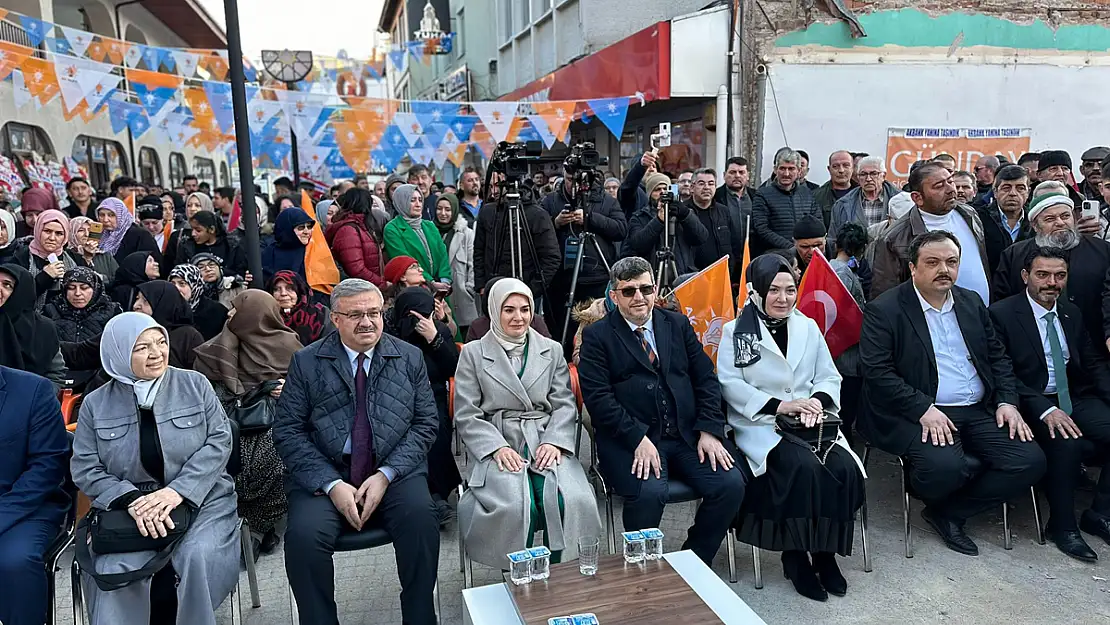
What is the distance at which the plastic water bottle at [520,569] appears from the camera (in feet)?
8.25

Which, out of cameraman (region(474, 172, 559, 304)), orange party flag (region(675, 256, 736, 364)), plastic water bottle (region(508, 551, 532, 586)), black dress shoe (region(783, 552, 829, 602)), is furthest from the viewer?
cameraman (region(474, 172, 559, 304))

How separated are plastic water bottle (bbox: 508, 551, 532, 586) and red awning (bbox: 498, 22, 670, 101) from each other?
23.5 ft

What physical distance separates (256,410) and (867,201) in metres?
4.35

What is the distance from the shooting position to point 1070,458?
356cm

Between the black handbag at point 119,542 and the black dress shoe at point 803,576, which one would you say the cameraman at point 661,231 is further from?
the black handbag at point 119,542

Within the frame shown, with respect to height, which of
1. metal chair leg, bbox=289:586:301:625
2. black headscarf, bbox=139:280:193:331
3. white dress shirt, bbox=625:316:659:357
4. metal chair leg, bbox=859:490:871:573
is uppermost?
black headscarf, bbox=139:280:193:331

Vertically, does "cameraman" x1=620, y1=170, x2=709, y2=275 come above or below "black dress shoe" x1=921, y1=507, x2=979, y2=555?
above

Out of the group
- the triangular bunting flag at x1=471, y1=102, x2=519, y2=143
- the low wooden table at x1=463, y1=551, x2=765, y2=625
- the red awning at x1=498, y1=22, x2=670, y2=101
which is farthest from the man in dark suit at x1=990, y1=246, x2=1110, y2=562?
the triangular bunting flag at x1=471, y1=102, x2=519, y2=143

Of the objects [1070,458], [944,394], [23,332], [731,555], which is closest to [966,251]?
[944,394]

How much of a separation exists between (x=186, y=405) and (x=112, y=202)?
380cm

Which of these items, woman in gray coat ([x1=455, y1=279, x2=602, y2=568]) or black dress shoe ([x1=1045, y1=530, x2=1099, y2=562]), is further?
black dress shoe ([x1=1045, y1=530, x2=1099, y2=562])

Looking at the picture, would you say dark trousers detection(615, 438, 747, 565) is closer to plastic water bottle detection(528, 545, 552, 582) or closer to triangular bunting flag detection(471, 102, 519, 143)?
plastic water bottle detection(528, 545, 552, 582)

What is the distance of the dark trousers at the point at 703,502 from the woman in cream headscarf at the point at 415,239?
269 cm

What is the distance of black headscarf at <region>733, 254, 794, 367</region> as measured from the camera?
11.5 feet
